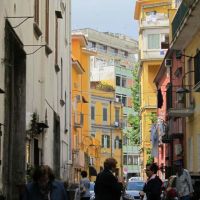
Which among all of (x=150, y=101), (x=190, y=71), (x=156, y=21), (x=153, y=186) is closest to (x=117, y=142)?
(x=150, y=101)

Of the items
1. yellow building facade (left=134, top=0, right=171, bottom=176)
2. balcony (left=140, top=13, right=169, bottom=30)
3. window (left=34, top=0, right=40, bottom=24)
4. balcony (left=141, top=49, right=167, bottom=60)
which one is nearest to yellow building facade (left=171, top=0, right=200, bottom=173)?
window (left=34, top=0, right=40, bottom=24)

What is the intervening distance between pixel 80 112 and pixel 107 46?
183 ft

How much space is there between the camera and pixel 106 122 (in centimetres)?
8650

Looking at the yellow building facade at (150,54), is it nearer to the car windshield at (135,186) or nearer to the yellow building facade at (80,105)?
the yellow building facade at (80,105)

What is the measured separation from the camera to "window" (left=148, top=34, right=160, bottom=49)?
6616cm

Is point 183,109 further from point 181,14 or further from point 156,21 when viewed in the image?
point 156,21

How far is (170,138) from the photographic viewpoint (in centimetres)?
3941

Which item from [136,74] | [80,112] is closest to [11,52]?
[80,112]

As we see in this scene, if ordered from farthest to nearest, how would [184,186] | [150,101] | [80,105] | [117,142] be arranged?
1. [117,142]
2. [150,101]
3. [80,105]
4. [184,186]

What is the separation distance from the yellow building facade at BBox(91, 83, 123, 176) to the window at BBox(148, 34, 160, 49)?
14904mm

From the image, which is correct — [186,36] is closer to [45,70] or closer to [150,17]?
[45,70]

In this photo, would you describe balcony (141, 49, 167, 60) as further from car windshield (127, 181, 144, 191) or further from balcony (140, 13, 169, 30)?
car windshield (127, 181, 144, 191)

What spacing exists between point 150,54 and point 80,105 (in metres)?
8.05

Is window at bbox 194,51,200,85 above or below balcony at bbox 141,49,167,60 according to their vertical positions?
below
